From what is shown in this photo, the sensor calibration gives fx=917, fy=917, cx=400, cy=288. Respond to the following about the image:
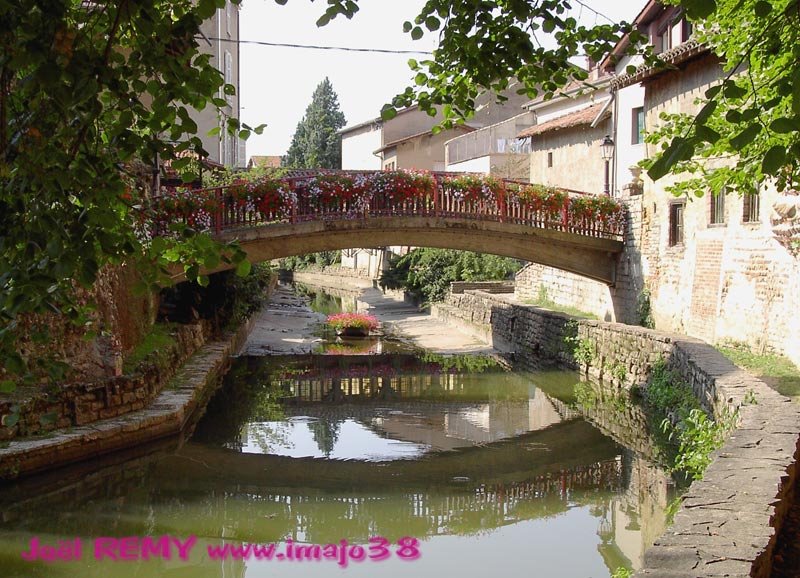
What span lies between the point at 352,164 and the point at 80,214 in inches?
2187

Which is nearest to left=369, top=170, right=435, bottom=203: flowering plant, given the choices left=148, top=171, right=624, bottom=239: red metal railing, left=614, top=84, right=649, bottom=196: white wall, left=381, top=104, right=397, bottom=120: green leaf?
left=148, top=171, right=624, bottom=239: red metal railing

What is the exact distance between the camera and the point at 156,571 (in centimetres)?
755

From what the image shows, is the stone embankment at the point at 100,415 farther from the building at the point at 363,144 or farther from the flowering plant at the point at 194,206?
the building at the point at 363,144

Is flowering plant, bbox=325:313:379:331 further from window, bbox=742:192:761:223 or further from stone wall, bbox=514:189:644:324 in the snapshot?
window, bbox=742:192:761:223

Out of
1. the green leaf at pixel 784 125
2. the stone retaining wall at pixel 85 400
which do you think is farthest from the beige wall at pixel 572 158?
the green leaf at pixel 784 125

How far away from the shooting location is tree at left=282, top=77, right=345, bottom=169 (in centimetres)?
6856

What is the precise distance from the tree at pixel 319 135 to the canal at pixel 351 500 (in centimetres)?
5254

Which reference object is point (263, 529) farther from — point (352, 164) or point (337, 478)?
point (352, 164)

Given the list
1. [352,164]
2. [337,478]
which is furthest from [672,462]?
[352,164]

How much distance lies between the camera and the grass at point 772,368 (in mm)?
10914

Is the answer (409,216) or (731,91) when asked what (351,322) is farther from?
(731,91)

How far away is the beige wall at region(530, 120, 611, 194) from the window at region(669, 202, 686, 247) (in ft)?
24.8

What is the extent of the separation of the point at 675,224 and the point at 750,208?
10.8 ft

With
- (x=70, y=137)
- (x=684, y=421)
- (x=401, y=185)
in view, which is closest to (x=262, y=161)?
(x=401, y=185)
